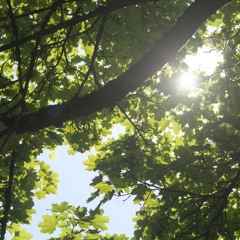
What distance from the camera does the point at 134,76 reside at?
2.89 meters

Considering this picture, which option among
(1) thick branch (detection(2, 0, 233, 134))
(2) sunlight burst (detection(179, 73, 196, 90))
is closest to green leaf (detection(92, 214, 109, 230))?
(1) thick branch (detection(2, 0, 233, 134))

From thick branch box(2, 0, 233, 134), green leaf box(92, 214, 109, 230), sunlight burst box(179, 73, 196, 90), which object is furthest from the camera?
sunlight burst box(179, 73, 196, 90)

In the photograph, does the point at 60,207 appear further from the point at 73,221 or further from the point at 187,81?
the point at 187,81

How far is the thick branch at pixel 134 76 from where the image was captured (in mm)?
2834

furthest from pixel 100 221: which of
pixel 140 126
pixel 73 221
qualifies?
pixel 140 126

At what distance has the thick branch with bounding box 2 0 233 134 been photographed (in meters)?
2.83

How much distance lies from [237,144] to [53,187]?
3.17 m

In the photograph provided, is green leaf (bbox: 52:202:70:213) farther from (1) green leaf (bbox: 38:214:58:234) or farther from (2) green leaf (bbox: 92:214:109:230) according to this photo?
(2) green leaf (bbox: 92:214:109:230)

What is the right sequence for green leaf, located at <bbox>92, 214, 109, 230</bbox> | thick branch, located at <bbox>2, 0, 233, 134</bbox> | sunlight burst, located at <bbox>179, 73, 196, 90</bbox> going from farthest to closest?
sunlight burst, located at <bbox>179, 73, 196, 90</bbox> < green leaf, located at <bbox>92, 214, 109, 230</bbox> < thick branch, located at <bbox>2, 0, 233, 134</bbox>

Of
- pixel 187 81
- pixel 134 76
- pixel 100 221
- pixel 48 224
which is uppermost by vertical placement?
pixel 187 81

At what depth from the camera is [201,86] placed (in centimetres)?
483

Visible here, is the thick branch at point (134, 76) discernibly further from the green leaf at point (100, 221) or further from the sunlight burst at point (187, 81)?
the sunlight burst at point (187, 81)

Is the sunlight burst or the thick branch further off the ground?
the sunlight burst

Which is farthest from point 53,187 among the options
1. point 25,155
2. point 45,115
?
point 45,115
